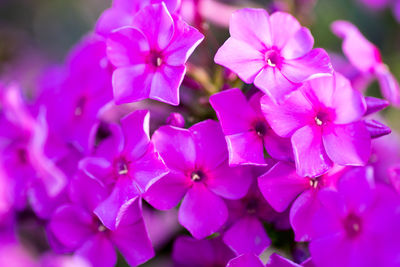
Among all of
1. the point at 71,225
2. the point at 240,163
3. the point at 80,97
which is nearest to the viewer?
the point at 240,163

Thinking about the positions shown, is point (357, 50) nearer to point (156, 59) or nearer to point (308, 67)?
point (308, 67)

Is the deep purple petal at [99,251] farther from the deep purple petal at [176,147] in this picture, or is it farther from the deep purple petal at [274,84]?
the deep purple petal at [274,84]

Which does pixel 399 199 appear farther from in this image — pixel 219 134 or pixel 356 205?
pixel 219 134

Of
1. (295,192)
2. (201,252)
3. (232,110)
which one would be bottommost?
(201,252)

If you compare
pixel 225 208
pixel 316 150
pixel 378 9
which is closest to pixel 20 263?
pixel 225 208

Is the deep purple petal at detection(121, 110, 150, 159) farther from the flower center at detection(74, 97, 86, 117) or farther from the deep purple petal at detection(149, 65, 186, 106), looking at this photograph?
the flower center at detection(74, 97, 86, 117)

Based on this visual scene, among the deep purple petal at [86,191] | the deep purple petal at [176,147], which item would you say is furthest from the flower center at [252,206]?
the deep purple petal at [86,191]

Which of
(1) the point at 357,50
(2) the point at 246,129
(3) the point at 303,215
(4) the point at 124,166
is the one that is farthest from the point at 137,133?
(1) the point at 357,50

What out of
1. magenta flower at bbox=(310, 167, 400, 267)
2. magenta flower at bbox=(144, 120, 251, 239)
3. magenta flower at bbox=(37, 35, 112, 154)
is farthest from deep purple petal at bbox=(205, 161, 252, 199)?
magenta flower at bbox=(37, 35, 112, 154)
